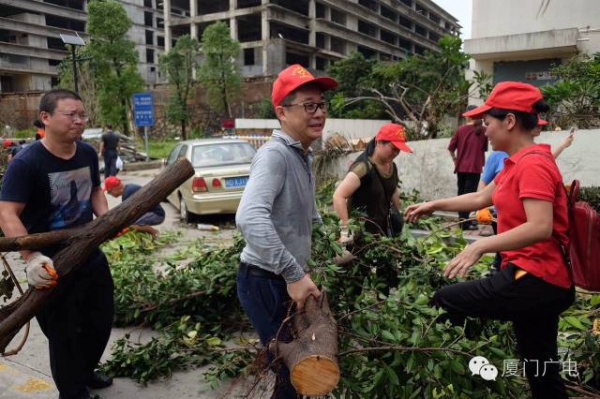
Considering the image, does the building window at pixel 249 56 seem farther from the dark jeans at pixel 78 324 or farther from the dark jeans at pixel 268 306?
the dark jeans at pixel 268 306

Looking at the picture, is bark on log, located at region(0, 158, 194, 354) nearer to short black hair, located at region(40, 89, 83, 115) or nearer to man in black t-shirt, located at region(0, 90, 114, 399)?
man in black t-shirt, located at region(0, 90, 114, 399)

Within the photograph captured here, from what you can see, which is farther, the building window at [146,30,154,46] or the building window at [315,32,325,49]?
the building window at [146,30,154,46]

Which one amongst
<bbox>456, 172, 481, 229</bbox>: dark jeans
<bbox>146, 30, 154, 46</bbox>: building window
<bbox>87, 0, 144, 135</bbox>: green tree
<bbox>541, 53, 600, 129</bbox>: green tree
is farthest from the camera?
<bbox>146, 30, 154, 46</bbox>: building window

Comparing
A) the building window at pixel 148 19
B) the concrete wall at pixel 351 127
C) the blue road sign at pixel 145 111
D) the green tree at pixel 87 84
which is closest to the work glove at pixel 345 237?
the concrete wall at pixel 351 127

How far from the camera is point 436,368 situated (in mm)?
2262

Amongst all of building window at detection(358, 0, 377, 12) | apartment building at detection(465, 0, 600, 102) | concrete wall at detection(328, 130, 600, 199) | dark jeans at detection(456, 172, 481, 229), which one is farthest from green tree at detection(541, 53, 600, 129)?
building window at detection(358, 0, 377, 12)

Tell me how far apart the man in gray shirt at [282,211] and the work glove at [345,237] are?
102cm

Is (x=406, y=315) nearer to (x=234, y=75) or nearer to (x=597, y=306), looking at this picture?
(x=597, y=306)

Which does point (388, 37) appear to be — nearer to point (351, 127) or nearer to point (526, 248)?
point (351, 127)

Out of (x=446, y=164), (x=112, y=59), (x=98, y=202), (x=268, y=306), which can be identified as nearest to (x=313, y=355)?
(x=268, y=306)

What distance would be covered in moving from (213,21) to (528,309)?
50961mm

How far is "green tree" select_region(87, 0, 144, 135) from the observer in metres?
28.3

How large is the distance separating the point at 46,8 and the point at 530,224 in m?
59.7

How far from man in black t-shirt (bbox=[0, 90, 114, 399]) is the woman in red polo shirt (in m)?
→ 2.31
